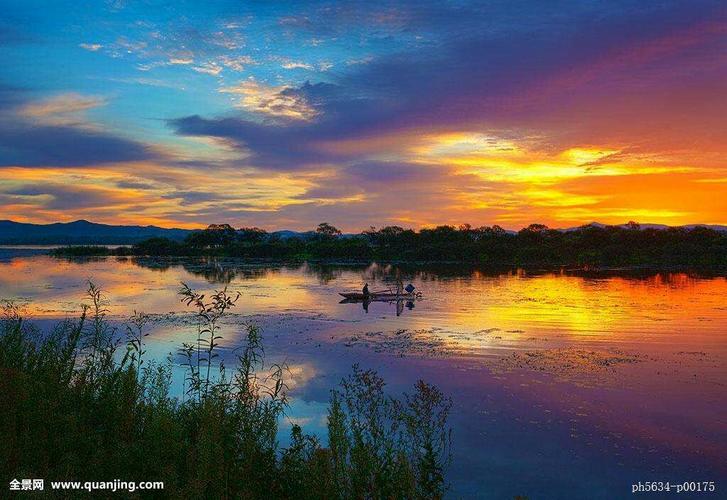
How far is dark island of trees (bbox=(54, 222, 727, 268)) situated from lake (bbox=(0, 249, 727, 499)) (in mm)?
34114

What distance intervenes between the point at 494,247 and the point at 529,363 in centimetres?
6637

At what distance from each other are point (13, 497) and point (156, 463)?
4.52 ft

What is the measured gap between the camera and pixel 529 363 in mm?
16812

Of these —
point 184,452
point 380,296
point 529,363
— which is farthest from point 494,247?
point 184,452

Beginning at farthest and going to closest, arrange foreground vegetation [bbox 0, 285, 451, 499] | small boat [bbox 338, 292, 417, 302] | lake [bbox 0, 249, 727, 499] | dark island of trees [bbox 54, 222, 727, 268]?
dark island of trees [bbox 54, 222, 727, 268], small boat [bbox 338, 292, 417, 302], lake [bbox 0, 249, 727, 499], foreground vegetation [bbox 0, 285, 451, 499]

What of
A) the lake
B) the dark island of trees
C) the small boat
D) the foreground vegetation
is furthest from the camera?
the dark island of trees

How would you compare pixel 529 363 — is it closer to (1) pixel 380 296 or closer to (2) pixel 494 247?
(1) pixel 380 296

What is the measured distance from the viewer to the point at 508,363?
1686cm

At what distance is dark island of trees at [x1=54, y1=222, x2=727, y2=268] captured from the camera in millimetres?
69250

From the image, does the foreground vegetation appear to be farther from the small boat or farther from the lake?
the small boat

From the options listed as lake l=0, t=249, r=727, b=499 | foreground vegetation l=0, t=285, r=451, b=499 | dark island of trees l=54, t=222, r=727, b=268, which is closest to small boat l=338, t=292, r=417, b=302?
lake l=0, t=249, r=727, b=499

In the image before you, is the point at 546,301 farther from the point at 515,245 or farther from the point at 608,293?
the point at 515,245

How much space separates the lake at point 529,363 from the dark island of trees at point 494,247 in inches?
1343

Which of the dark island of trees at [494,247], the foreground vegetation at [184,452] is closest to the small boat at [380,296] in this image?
the foreground vegetation at [184,452]
